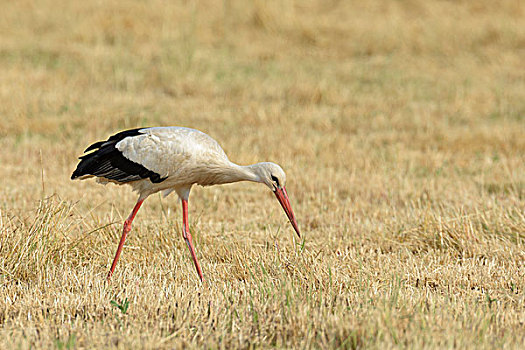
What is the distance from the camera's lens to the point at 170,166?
487 centimetres

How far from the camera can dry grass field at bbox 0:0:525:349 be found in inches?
150

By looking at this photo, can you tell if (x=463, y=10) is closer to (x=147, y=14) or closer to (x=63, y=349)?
(x=147, y=14)

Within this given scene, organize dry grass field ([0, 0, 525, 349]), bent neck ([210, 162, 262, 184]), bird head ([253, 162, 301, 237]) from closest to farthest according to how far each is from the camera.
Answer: dry grass field ([0, 0, 525, 349]) < bird head ([253, 162, 301, 237]) < bent neck ([210, 162, 262, 184])

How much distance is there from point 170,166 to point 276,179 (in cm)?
74

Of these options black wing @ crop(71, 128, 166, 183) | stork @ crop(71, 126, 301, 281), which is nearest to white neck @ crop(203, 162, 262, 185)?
stork @ crop(71, 126, 301, 281)

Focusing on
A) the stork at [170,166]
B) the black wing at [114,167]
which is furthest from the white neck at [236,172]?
the black wing at [114,167]

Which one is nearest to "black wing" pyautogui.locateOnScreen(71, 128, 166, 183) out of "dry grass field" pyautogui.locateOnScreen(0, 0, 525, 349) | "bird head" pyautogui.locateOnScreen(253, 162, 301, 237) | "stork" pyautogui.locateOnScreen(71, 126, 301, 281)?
"stork" pyautogui.locateOnScreen(71, 126, 301, 281)

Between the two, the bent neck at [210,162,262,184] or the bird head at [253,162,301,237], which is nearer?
the bird head at [253,162,301,237]

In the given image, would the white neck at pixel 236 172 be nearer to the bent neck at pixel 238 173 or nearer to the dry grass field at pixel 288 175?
the bent neck at pixel 238 173

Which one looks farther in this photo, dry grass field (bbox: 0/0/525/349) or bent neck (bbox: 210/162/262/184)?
bent neck (bbox: 210/162/262/184)

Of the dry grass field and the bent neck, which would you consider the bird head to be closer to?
the bent neck

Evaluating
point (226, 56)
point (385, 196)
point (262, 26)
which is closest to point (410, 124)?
point (385, 196)

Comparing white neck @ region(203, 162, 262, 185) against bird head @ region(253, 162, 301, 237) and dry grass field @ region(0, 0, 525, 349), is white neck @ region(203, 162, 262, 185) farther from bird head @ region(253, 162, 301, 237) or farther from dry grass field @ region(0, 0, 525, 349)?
dry grass field @ region(0, 0, 525, 349)

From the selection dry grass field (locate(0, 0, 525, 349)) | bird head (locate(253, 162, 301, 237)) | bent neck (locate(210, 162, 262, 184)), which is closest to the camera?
dry grass field (locate(0, 0, 525, 349))
